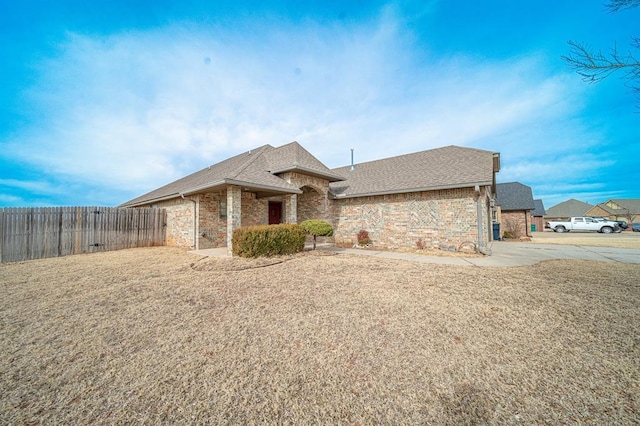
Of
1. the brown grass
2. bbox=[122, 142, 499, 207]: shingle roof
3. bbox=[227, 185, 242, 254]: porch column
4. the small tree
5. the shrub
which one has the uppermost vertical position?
bbox=[122, 142, 499, 207]: shingle roof

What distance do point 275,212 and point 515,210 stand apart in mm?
20767

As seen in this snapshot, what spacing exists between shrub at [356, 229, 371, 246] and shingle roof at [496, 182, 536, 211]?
16.2 meters

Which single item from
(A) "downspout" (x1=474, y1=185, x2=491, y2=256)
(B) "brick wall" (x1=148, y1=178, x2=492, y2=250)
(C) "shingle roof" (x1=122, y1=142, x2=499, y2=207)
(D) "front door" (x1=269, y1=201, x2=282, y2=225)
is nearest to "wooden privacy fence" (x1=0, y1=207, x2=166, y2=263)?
(B) "brick wall" (x1=148, y1=178, x2=492, y2=250)

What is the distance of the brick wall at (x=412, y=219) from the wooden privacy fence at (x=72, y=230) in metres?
10.3

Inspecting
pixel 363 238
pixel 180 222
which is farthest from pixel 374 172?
pixel 180 222

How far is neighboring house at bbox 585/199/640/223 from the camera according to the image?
42.5 m

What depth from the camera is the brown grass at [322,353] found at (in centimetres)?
180

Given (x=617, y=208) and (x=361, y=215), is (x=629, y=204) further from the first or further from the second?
(x=361, y=215)

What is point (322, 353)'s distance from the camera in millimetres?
2543

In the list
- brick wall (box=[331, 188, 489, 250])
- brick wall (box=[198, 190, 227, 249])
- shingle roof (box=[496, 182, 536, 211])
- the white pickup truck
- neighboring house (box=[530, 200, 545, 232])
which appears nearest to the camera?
brick wall (box=[331, 188, 489, 250])

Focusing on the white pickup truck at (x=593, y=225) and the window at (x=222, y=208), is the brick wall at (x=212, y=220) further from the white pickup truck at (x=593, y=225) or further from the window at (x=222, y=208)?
the white pickup truck at (x=593, y=225)

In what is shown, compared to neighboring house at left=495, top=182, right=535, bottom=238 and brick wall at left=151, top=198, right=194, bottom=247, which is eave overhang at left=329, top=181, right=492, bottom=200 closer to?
brick wall at left=151, top=198, right=194, bottom=247

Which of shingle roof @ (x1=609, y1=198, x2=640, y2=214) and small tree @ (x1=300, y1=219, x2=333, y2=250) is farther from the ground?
shingle roof @ (x1=609, y1=198, x2=640, y2=214)

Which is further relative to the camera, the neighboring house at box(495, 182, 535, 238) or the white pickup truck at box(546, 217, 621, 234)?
the white pickup truck at box(546, 217, 621, 234)
